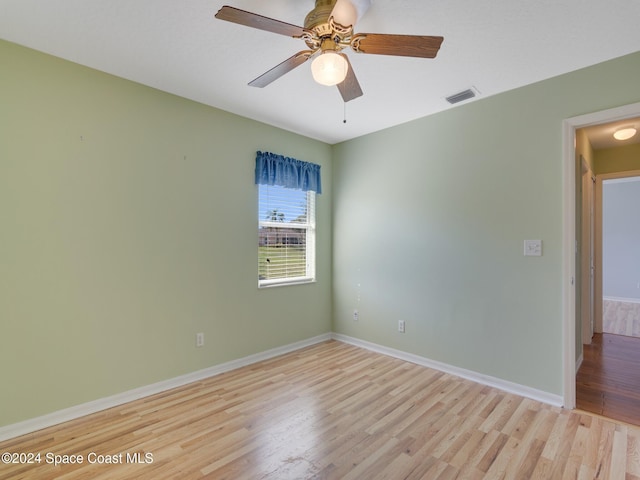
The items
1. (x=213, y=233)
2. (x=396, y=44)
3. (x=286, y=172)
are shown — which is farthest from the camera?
(x=286, y=172)

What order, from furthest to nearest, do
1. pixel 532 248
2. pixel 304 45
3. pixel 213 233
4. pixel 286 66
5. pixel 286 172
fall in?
pixel 286 172 < pixel 213 233 < pixel 532 248 < pixel 304 45 < pixel 286 66

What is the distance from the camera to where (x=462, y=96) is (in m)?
2.85

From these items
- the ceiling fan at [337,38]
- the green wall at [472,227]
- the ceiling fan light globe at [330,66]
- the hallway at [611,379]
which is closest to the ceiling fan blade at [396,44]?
the ceiling fan at [337,38]

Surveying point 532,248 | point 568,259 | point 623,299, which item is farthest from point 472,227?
point 623,299

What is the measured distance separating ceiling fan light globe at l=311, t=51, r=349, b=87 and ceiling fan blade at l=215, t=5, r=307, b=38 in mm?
163

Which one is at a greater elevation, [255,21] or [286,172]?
[255,21]

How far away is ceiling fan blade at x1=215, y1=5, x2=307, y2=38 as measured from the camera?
1409mm

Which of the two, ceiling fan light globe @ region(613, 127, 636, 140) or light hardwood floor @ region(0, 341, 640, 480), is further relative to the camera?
ceiling fan light globe @ region(613, 127, 636, 140)

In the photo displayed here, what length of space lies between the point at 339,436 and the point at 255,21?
8.16 ft

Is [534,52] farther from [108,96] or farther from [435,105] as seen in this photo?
[108,96]

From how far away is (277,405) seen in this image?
2.50 meters

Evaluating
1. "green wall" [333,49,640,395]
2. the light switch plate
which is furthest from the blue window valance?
the light switch plate

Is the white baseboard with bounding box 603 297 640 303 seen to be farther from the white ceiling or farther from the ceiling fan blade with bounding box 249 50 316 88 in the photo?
the ceiling fan blade with bounding box 249 50 316 88

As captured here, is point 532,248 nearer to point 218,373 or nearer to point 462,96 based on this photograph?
point 462,96
